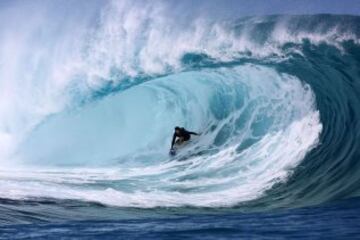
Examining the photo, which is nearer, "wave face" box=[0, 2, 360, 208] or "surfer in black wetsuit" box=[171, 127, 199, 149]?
"wave face" box=[0, 2, 360, 208]

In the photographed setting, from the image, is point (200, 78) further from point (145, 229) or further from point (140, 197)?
point (145, 229)

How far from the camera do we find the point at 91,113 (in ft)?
57.9

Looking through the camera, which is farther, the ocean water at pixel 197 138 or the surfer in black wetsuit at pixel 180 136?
the surfer in black wetsuit at pixel 180 136

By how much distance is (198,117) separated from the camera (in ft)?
51.8

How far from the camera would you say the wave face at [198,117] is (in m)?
9.59

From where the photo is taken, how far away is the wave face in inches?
377

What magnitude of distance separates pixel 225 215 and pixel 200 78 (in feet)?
29.4

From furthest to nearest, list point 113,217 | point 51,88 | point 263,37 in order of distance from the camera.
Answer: point 51,88
point 263,37
point 113,217

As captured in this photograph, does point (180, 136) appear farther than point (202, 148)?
Yes

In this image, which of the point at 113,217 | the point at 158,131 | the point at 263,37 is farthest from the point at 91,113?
the point at 113,217

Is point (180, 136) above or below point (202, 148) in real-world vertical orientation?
above

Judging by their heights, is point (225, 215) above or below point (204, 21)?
below

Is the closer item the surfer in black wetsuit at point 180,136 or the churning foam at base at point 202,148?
the churning foam at base at point 202,148

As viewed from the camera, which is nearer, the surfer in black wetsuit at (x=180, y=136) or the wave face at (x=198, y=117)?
the wave face at (x=198, y=117)
